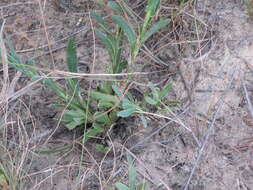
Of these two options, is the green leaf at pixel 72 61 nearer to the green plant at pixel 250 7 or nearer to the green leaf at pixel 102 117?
the green leaf at pixel 102 117

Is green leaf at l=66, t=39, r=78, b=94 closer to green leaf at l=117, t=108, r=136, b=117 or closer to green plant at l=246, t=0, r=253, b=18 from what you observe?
green leaf at l=117, t=108, r=136, b=117

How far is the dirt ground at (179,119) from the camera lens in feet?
4.38

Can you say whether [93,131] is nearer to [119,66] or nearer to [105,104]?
[105,104]

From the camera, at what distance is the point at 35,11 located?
1.88 metres

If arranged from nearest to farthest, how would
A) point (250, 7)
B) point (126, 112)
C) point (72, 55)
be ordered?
point (126, 112) < point (72, 55) < point (250, 7)

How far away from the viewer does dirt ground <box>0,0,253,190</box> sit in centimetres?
134

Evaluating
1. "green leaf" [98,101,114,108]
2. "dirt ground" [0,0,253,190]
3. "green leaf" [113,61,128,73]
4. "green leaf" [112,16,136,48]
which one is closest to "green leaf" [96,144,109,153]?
"dirt ground" [0,0,253,190]

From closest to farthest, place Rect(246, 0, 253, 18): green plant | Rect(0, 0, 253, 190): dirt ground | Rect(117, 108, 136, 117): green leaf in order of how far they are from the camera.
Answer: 1. Rect(117, 108, 136, 117): green leaf
2. Rect(0, 0, 253, 190): dirt ground
3. Rect(246, 0, 253, 18): green plant

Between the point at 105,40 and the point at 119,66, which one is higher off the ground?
the point at 105,40

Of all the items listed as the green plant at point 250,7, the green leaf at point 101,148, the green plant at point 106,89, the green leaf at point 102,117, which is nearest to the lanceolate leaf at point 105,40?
the green plant at point 106,89

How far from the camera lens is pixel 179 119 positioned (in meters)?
1.38

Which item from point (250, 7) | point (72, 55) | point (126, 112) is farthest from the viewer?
point (250, 7)

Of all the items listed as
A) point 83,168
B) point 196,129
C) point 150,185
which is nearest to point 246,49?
point 196,129

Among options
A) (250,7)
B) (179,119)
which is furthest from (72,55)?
(250,7)
